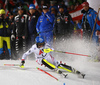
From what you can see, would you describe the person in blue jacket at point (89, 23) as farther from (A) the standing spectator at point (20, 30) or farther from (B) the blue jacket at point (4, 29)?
(B) the blue jacket at point (4, 29)

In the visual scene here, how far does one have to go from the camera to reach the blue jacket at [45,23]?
6191mm

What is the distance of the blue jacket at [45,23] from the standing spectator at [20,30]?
0.49 metres

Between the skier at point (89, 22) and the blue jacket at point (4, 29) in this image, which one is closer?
the skier at point (89, 22)

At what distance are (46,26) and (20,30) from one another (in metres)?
0.94

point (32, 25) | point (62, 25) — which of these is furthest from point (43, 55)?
point (32, 25)

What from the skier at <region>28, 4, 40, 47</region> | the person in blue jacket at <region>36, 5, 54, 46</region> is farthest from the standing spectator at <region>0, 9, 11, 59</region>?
the person in blue jacket at <region>36, 5, 54, 46</region>

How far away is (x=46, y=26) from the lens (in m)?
6.25

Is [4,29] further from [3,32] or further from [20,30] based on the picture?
[20,30]

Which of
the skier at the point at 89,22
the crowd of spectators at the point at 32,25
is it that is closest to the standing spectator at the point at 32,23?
the crowd of spectators at the point at 32,25

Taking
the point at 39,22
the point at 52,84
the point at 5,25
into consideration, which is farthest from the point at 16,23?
the point at 52,84

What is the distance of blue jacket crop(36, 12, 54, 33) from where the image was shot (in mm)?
6191

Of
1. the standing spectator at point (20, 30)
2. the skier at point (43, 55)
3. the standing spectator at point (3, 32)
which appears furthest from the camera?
the standing spectator at point (3, 32)

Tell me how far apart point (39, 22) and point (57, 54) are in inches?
48.3

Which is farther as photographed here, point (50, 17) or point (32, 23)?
point (32, 23)
